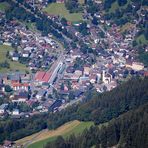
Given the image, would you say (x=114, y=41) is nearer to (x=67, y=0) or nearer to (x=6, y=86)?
(x=67, y=0)

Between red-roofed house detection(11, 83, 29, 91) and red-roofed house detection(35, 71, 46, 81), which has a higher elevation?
red-roofed house detection(35, 71, 46, 81)

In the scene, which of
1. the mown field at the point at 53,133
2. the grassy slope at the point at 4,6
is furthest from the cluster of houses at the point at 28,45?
the mown field at the point at 53,133

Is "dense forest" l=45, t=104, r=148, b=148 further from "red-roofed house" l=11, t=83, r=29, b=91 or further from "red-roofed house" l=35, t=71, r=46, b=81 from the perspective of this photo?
"red-roofed house" l=35, t=71, r=46, b=81

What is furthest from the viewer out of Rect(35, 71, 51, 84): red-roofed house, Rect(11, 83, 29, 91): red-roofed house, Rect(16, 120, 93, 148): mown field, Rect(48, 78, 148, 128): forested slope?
Rect(35, 71, 51, 84): red-roofed house

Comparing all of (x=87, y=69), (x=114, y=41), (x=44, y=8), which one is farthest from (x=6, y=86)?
→ (x=44, y=8)

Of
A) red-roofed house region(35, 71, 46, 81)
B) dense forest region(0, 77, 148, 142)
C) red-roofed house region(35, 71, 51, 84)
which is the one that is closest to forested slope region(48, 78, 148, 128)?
dense forest region(0, 77, 148, 142)

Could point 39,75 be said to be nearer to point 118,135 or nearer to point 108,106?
point 108,106
